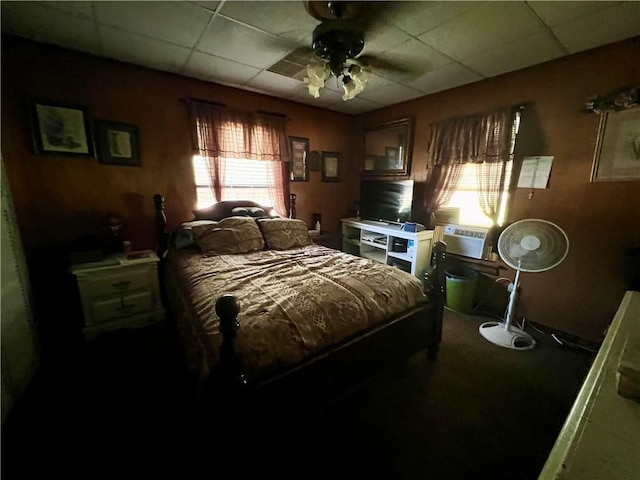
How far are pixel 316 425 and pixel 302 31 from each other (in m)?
2.60

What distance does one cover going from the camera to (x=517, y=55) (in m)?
A: 2.23

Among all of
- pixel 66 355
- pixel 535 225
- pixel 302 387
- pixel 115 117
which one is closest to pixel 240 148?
pixel 115 117

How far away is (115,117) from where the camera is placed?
2.50 metres

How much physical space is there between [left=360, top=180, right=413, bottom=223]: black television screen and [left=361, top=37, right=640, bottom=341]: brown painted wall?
1.10m

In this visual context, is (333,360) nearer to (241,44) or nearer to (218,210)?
(218,210)

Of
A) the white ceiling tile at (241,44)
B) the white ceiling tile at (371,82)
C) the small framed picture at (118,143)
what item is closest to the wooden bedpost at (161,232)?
the small framed picture at (118,143)

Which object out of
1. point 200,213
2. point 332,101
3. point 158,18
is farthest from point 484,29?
point 200,213

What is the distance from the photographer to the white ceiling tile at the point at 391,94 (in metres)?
3.04

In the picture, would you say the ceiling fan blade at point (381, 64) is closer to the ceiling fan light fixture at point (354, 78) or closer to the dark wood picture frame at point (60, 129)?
the ceiling fan light fixture at point (354, 78)

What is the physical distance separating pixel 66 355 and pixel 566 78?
465 centimetres

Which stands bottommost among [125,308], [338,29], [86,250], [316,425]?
[316,425]

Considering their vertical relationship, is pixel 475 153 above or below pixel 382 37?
below

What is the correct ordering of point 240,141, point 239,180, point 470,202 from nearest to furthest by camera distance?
point 470,202 < point 240,141 < point 239,180

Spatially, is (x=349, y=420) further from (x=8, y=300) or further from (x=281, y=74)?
(x=281, y=74)
